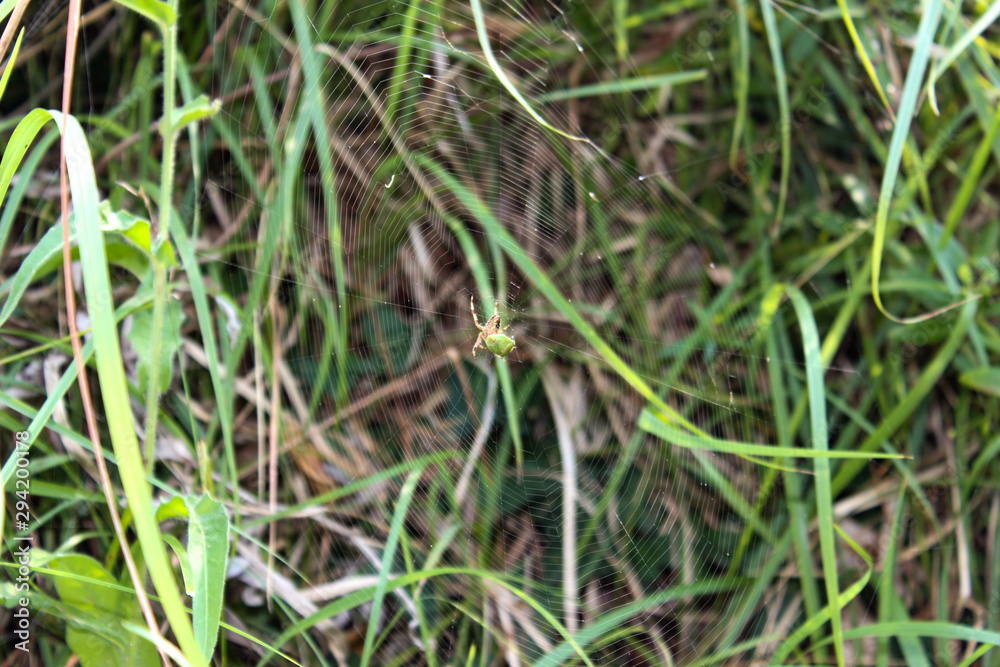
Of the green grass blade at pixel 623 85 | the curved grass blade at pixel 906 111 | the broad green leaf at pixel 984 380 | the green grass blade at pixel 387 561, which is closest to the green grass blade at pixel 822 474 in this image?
the curved grass blade at pixel 906 111

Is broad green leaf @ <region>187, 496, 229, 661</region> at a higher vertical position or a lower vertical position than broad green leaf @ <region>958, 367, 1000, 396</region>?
higher

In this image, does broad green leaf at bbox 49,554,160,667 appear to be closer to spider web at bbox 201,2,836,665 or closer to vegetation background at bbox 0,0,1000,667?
vegetation background at bbox 0,0,1000,667

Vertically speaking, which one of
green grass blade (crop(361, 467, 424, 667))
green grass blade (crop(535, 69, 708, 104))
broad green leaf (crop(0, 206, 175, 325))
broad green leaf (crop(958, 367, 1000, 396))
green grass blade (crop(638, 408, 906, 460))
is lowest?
green grass blade (crop(361, 467, 424, 667))

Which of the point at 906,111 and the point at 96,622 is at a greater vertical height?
the point at 906,111

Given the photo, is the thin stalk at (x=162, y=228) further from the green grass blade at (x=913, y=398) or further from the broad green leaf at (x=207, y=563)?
the green grass blade at (x=913, y=398)

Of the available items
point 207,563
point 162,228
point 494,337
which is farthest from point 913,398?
point 162,228

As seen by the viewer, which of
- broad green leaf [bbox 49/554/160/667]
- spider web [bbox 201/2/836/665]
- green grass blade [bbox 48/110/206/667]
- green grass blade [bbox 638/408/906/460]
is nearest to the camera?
green grass blade [bbox 48/110/206/667]

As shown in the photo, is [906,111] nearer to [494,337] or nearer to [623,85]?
[623,85]

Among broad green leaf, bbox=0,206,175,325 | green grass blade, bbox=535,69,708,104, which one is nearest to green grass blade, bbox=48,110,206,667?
broad green leaf, bbox=0,206,175,325
